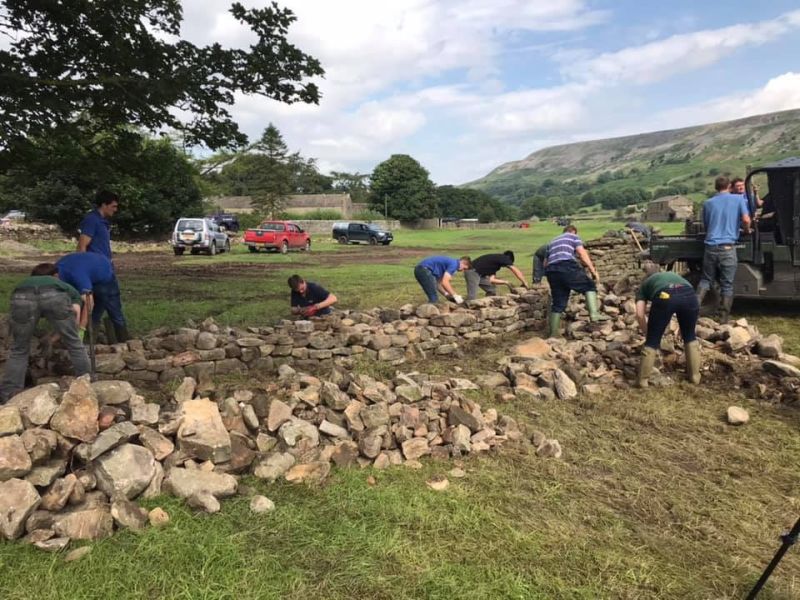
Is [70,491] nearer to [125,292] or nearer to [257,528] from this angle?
[257,528]

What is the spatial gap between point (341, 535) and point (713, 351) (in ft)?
17.9

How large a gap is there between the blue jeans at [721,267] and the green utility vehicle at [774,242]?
0.61 m

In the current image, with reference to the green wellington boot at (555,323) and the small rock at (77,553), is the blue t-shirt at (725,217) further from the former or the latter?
the small rock at (77,553)

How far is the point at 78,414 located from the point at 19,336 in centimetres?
154

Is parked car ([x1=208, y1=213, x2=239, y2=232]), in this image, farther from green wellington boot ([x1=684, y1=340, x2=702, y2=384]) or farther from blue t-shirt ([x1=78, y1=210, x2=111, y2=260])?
green wellington boot ([x1=684, y1=340, x2=702, y2=384])

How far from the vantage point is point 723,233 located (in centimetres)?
795

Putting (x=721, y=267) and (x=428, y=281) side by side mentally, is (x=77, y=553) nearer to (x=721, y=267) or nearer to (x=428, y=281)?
(x=428, y=281)

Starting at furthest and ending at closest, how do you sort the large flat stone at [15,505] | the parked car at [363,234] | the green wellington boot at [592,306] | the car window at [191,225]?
1. the parked car at [363,234]
2. the car window at [191,225]
3. the green wellington boot at [592,306]
4. the large flat stone at [15,505]

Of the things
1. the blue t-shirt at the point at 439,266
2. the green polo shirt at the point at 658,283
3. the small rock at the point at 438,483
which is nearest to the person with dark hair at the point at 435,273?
the blue t-shirt at the point at 439,266

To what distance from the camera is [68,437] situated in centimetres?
341

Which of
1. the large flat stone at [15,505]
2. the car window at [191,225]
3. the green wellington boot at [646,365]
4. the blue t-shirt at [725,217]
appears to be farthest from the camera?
the car window at [191,225]

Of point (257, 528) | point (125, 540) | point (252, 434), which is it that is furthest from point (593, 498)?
point (125, 540)

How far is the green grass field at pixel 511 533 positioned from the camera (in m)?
2.62

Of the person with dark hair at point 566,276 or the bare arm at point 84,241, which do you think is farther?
the person with dark hair at point 566,276
